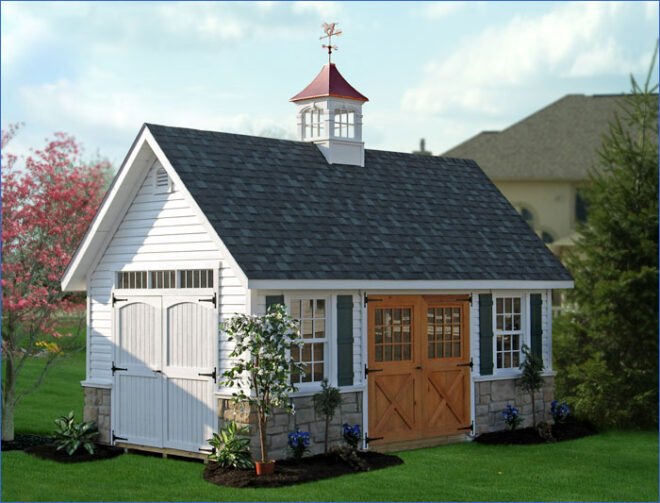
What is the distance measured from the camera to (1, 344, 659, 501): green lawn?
477 inches

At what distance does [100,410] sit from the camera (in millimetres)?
15641

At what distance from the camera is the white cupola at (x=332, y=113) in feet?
55.5

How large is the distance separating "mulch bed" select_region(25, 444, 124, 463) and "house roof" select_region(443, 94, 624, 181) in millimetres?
25125

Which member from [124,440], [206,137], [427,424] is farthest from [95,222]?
[427,424]

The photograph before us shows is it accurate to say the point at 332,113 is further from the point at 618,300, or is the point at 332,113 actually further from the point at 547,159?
the point at 547,159

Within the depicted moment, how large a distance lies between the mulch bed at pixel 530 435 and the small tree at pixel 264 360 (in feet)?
14.7

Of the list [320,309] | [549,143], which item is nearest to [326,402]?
[320,309]

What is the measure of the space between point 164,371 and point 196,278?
150cm

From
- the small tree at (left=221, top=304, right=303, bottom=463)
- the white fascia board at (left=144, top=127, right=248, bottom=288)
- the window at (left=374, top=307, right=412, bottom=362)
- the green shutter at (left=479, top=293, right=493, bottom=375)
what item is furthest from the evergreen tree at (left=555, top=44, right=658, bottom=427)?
the white fascia board at (left=144, top=127, right=248, bottom=288)

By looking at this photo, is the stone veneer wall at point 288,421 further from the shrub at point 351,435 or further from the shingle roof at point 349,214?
the shingle roof at point 349,214

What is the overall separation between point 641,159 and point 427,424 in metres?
6.86

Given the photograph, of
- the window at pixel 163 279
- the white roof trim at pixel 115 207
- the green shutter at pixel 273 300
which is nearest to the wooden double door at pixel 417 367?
the green shutter at pixel 273 300

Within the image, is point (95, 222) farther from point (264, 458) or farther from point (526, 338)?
point (526, 338)

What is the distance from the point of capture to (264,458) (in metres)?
12.8
